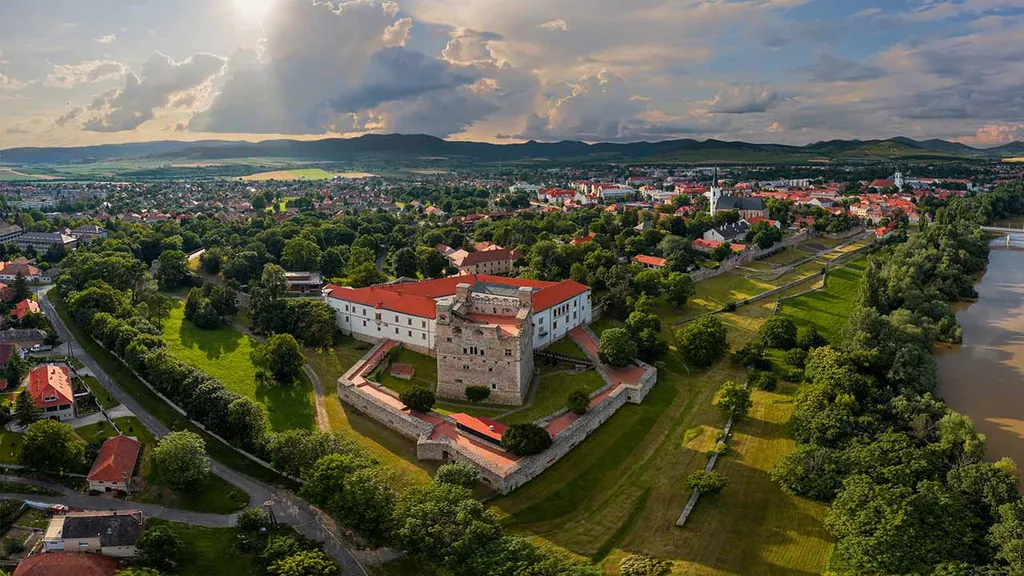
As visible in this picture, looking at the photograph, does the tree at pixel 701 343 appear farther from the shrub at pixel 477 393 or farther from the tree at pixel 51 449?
the tree at pixel 51 449

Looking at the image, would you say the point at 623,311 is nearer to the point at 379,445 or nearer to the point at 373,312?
the point at 373,312

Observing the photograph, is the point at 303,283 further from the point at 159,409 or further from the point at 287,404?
the point at 287,404

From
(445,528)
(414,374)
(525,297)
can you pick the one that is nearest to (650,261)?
(525,297)

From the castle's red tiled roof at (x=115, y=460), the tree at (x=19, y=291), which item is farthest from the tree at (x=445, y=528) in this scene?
the tree at (x=19, y=291)

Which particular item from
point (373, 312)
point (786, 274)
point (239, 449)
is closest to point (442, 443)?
point (239, 449)

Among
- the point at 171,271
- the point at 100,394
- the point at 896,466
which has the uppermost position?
the point at 171,271

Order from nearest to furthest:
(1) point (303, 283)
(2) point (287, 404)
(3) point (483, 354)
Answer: (3) point (483, 354)
(2) point (287, 404)
(1) point (303, 283)

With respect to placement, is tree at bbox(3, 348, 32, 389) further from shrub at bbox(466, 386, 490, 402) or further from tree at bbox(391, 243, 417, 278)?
tree at bbox(391, 243, 417, 278)
